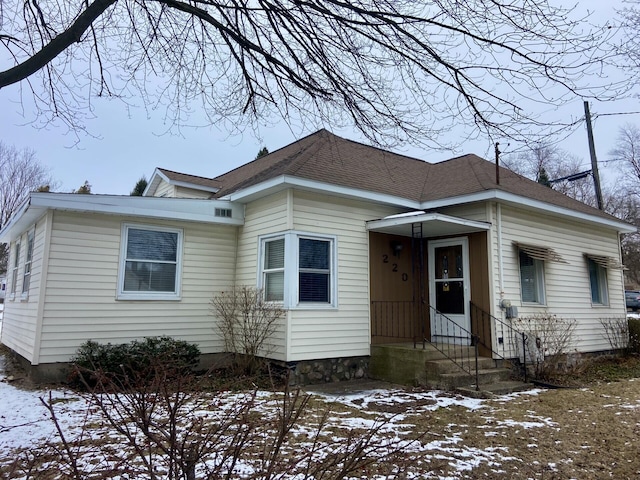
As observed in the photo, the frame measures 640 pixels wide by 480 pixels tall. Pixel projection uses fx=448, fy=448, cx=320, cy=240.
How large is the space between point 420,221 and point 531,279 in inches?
136

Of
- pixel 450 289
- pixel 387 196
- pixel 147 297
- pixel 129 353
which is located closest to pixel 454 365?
pixel 450 289

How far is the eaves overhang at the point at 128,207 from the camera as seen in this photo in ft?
24.7

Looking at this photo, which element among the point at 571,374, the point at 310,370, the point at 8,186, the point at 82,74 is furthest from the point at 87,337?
the point at 8,186

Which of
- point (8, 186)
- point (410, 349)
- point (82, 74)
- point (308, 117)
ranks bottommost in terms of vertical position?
point (410, 349)

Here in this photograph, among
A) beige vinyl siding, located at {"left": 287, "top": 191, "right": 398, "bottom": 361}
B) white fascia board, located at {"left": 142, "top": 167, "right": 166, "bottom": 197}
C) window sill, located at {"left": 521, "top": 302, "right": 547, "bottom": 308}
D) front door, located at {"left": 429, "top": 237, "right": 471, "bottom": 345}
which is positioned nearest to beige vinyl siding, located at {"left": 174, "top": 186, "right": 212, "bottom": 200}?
white fascia board, located at {"left": 142, "top": 167, "right": 166, "bottom": 197}

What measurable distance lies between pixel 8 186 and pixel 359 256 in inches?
937

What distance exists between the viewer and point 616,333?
11.6 metres

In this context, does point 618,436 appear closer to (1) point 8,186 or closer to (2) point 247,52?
(2) point 247,52

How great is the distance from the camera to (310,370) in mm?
7930

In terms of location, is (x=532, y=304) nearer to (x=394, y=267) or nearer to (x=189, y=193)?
(x=394, y=267)

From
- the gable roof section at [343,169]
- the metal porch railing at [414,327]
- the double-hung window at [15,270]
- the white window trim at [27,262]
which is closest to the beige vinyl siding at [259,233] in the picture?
the gable roof section at [343,169]

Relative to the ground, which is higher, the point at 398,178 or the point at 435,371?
the point at 398,178

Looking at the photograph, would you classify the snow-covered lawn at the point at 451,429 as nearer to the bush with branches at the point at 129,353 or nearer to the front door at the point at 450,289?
the bush with branches at the point at 129,353

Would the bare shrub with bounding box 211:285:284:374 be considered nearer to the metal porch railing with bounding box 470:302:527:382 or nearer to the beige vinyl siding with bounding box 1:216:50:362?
the beige vinyl siding with bounding box 1:216:50:362
